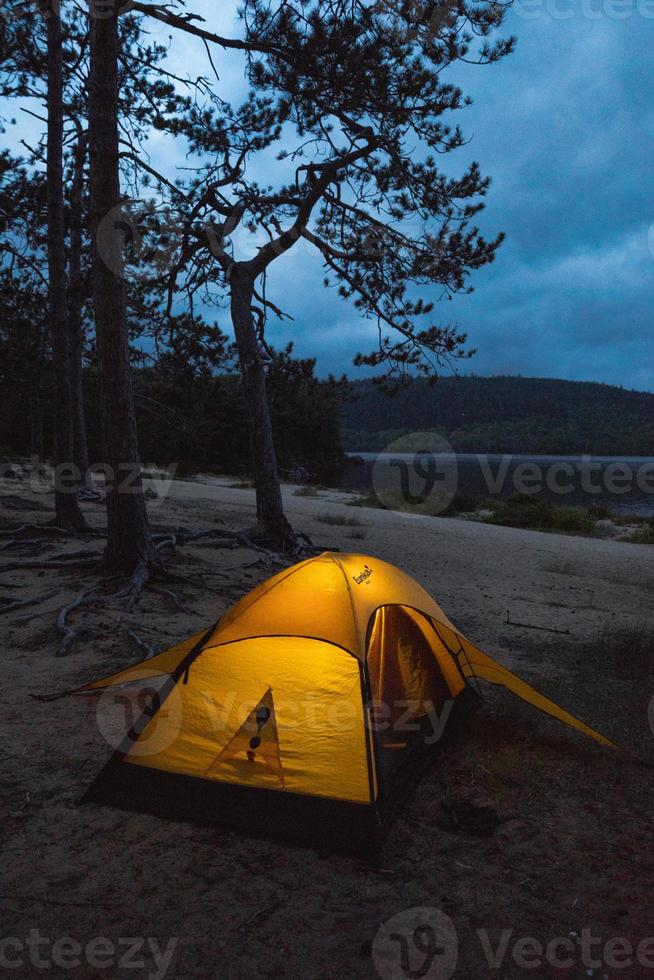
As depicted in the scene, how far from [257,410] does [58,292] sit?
365 centimetres

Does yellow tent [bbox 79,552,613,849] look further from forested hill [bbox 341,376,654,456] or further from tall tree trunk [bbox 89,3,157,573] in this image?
forested hill [bbox 341,376,654,456]

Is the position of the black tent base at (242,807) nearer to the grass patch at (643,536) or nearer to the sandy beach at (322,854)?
the sandy beach at (322,854)

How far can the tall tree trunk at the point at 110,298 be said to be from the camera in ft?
25.0

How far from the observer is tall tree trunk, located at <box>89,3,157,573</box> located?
25.0ft

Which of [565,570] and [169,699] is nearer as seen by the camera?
[169,699]

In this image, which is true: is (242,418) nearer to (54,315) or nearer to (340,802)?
(54,315)

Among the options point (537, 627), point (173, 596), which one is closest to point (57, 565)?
point (173, 596)

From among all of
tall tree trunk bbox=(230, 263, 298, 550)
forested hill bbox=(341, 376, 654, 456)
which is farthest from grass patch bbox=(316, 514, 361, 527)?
forested hill bbox=(341, 376, 654, 456)

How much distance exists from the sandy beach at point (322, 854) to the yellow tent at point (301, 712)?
0.17m

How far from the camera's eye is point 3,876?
2922 millimetres

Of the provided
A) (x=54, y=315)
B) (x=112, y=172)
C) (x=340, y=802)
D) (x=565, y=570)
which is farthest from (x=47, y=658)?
(x=565, y=570)

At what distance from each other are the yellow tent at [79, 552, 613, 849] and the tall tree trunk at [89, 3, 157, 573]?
3380 millimetres

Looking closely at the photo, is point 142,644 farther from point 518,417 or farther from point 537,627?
point 518,417

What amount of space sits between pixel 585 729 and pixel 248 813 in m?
2.26
